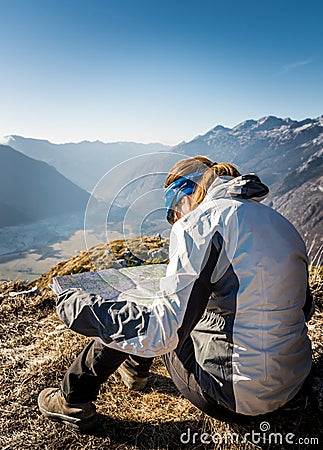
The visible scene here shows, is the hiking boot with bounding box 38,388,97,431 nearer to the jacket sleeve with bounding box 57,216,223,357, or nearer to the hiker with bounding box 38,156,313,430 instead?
the hiker with bounding box 38,156,313,430

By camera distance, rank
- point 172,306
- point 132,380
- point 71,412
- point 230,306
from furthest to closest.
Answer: point 132,380
point 71,412
point 230,306
point 172,306

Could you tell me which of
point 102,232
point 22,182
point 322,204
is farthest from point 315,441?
point 22,182

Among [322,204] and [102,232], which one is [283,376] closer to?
[102,232]

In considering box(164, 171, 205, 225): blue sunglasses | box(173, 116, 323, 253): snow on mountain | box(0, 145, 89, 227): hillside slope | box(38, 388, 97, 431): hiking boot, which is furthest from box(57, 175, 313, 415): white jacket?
box(0, 145, 89, 227): hillside slope

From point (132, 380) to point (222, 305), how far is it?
1.50m

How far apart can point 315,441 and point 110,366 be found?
129 cm

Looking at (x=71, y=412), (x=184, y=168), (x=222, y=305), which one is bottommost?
(x=71, y=412)

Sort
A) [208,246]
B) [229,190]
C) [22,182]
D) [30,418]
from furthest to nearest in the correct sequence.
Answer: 1. [22,182]
2. [30,418]
3. [229,190]
4. [208,246]

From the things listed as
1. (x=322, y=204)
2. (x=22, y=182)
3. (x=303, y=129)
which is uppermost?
(x=303, y=129)

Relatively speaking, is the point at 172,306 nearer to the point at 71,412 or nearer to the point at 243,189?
the point at 243,189

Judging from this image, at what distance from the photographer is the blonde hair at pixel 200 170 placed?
182 centimetres

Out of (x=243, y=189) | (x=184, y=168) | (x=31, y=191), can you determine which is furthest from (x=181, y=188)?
(x=31, y=191)

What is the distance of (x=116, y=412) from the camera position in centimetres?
261

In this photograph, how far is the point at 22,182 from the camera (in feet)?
285
